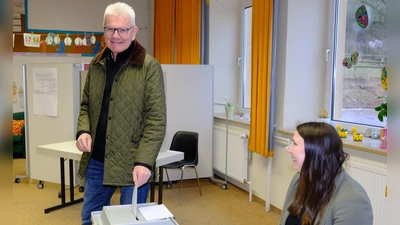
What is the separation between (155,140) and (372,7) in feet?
6.99

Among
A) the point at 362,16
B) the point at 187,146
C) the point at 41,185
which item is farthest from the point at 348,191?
the point at 41,185

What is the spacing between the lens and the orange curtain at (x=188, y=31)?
446 centimetres

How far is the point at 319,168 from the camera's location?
4.47 feet

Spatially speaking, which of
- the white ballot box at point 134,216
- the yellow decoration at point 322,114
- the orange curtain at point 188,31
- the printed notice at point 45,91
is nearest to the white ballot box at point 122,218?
the white ballot box at point 134,216

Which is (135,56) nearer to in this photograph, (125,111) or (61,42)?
(125,111)

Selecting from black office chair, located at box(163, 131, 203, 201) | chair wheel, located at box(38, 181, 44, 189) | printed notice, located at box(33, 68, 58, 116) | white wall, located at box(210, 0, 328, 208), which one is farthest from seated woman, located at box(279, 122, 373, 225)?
chair wheel, located at box(38, 181, 44, 189)

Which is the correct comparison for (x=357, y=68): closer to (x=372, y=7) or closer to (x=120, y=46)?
(x=372, y=7)

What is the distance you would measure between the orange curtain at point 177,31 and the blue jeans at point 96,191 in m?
2.97

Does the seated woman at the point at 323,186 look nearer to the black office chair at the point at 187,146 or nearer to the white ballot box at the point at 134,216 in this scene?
the white ballot box at the point at 134,216

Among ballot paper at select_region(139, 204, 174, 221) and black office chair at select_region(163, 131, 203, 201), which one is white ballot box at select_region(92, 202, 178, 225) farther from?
Answer: black office chair at select_region(163, 131, 203, 201)

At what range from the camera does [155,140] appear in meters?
1.57

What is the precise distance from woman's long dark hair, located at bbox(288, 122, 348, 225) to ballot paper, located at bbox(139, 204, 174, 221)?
53cm

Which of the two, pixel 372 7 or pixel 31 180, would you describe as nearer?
pixel 372 7

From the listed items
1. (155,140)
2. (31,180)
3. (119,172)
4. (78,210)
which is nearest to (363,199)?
(155,140)
